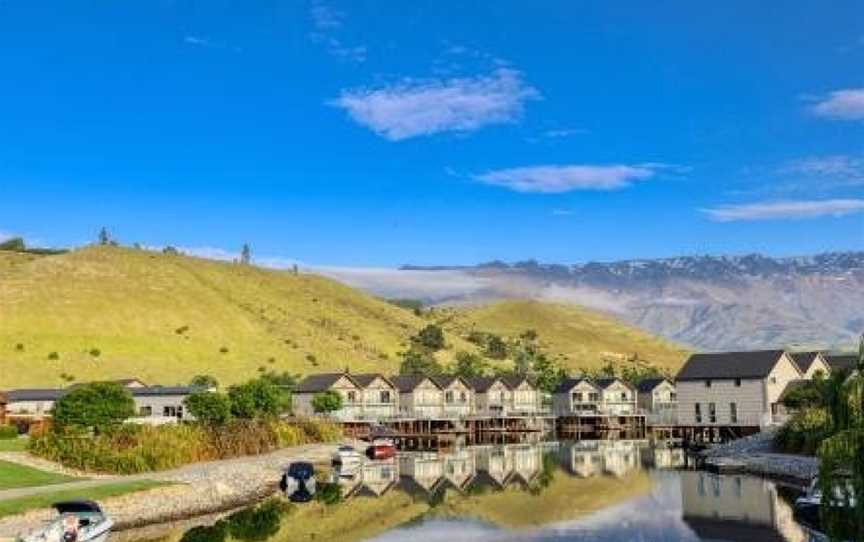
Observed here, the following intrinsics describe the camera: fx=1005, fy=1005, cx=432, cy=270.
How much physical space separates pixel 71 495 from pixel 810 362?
92964mm

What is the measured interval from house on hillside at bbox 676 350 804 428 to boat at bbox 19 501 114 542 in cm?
8174

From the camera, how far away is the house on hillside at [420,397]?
502 ft

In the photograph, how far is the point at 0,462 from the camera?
6481 cm

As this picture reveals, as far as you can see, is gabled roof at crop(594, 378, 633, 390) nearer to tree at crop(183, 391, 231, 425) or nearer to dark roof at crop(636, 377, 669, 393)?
dark roof at crop(636, 377, 669, 393)

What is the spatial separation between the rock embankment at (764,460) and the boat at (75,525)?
138 ft

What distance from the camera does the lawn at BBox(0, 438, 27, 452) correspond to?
7232 centimetres

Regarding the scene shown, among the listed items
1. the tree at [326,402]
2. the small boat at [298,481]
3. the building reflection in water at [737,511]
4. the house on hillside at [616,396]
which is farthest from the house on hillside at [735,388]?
the small boat at [298,481]

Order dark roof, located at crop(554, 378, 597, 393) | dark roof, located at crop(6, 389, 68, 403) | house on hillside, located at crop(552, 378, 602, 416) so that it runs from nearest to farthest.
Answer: dark roof, located at crop(6, 389, 68, 403) < house on hillside, located at crop(552, 378, 602, 416) < dark roof, located at crop(554, 378, 597, 393)

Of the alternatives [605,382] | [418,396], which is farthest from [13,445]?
[605,382]

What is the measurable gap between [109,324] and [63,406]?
113743 millimetres

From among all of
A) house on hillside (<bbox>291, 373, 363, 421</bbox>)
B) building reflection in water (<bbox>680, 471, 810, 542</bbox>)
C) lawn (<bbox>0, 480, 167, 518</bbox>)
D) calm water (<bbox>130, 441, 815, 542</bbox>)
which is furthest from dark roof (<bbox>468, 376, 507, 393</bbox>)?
lawn (<bbox>0, 480, 167, 518</bbox>)

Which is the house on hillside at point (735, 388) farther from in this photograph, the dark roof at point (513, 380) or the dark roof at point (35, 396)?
the dark roof at point (35, 396)

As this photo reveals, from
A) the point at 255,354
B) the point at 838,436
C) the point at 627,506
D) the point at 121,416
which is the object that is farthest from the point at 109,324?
the point at 838,436

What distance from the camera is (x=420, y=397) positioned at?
154 metres
